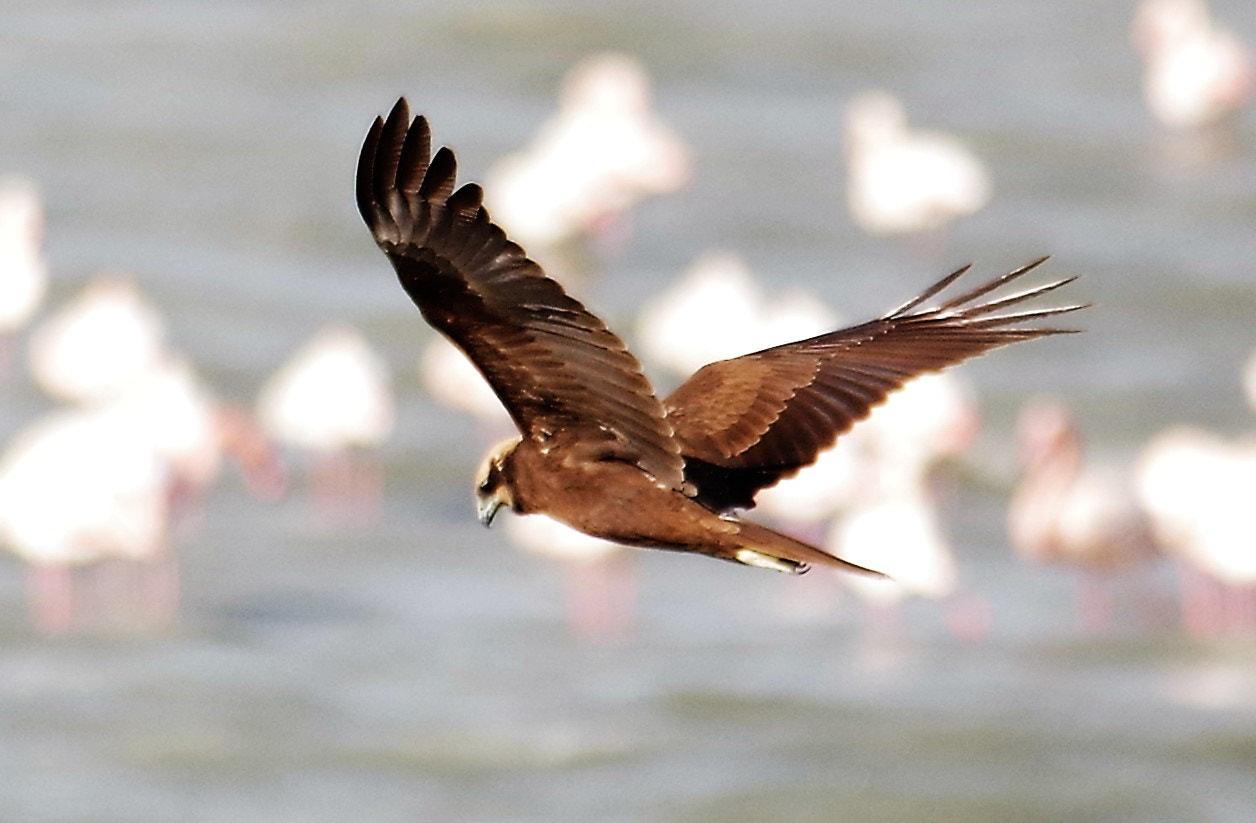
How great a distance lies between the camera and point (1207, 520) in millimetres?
11609

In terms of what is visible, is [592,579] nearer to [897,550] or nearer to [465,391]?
[897,550]

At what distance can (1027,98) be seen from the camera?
58.2 ft

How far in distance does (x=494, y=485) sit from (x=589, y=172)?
1048 cm

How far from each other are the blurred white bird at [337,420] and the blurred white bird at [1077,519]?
2.92 m

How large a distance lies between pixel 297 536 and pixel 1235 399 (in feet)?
15.0

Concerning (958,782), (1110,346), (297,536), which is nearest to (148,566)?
(297,536)

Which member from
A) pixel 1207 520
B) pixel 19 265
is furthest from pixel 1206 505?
pixel 19 265

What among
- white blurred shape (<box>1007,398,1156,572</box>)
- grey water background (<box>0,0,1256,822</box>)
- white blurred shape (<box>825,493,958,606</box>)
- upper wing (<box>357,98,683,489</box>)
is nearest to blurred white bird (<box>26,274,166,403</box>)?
grey water background (<box>0,0,1256,822</box>)

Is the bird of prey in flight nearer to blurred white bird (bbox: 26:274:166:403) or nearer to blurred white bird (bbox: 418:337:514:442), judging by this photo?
blurred white bird (bbox: 418:337:514:442)

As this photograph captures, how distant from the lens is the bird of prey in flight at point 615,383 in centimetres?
475

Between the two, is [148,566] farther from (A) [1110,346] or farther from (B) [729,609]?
(A) [1110,346]

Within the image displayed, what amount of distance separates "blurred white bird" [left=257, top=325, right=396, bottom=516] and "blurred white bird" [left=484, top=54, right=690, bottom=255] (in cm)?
256

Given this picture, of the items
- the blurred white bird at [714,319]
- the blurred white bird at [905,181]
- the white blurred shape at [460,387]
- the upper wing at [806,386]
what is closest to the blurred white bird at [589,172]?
the blurred white bird at [905,181]

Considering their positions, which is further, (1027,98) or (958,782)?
(1027,98)
